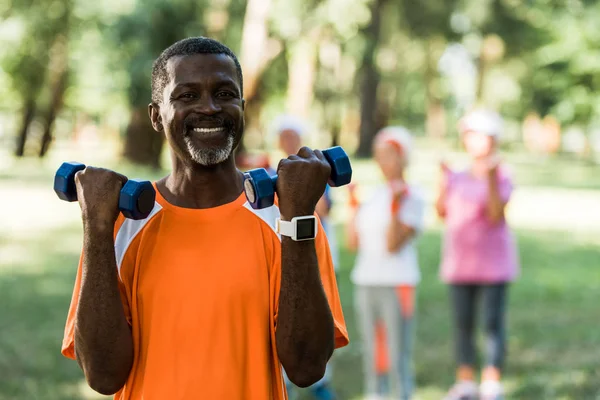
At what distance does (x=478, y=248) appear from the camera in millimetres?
6012

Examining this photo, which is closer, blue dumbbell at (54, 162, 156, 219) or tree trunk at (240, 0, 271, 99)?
blue dumbbell at (54, 162, 156, 219)

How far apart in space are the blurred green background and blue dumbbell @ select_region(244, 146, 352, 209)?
4.57 metres

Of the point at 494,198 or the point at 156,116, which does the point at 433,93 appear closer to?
the point at 494,198

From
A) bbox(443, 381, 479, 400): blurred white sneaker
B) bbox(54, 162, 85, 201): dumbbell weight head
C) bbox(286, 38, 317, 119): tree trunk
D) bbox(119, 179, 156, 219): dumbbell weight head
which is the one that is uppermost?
bbox(286, 38, 317, 119): tree trunk

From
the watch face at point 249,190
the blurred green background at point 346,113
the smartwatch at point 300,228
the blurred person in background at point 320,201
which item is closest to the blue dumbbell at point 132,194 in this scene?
the watch face at point 249,190

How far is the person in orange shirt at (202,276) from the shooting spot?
6.77 ft

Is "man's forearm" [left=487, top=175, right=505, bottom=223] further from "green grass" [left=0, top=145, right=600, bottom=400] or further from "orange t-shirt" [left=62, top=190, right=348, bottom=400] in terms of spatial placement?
"orange t-shirt" [left=62, top=190, right=348, bottom=400]

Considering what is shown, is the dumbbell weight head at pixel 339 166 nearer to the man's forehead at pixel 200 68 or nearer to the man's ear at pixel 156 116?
the man's forehead at pixel 200 68

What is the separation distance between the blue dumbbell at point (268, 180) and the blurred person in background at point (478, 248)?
3968mm

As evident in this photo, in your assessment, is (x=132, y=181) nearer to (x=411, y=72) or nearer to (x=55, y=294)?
(x=55, y=294)

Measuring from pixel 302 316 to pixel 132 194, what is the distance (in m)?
0.51

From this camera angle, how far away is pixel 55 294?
33.6 ft

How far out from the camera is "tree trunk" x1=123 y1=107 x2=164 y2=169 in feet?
92.2

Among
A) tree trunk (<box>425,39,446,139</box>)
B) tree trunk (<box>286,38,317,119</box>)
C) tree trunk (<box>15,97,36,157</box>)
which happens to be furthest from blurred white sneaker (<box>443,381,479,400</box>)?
tree trunk (<box>425,39,446,139</box>)
